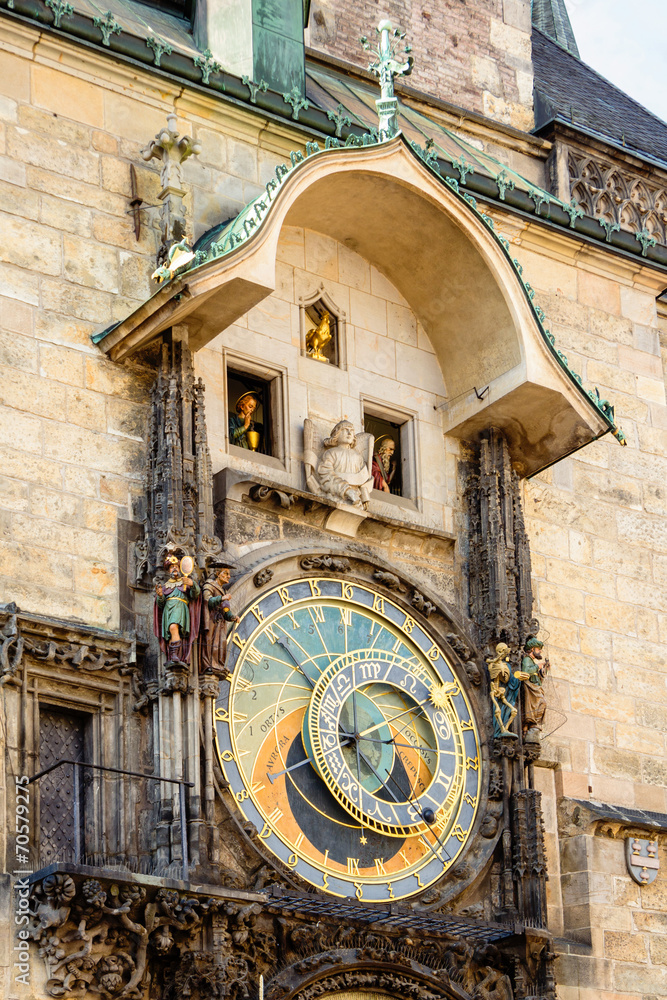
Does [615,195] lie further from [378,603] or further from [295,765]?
[295,765]

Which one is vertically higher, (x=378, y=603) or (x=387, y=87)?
(x=387, y=87)

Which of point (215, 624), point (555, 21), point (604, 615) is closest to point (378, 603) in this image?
point (215, 624)

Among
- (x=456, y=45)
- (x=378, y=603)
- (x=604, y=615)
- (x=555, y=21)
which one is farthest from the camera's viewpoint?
(x=555, y=21)

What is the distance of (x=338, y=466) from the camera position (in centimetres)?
1216

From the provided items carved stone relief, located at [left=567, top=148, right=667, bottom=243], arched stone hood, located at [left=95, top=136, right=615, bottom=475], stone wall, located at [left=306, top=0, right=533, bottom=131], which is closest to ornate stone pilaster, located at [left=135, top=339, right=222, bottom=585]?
arched stone hood, located at [left=95, top=136, right=615, bottom=475]

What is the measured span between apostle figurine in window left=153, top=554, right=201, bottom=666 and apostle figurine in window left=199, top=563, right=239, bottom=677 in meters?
0.06

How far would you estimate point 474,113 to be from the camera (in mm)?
15281

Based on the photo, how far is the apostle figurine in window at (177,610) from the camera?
10.8 meters

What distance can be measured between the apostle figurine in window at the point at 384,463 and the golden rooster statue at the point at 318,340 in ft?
1.97

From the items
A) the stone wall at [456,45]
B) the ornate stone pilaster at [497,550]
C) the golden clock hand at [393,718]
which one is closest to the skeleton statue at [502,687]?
the ornate stone pilaster at [497,550]

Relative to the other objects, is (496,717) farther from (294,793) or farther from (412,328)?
(412,328)

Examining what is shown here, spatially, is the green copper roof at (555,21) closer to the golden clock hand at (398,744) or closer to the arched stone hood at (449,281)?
the arched stone hood at (449,281)

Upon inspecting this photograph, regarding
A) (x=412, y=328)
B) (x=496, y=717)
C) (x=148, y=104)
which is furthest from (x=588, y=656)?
(x=148, y=104)

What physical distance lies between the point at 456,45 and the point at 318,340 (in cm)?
400
